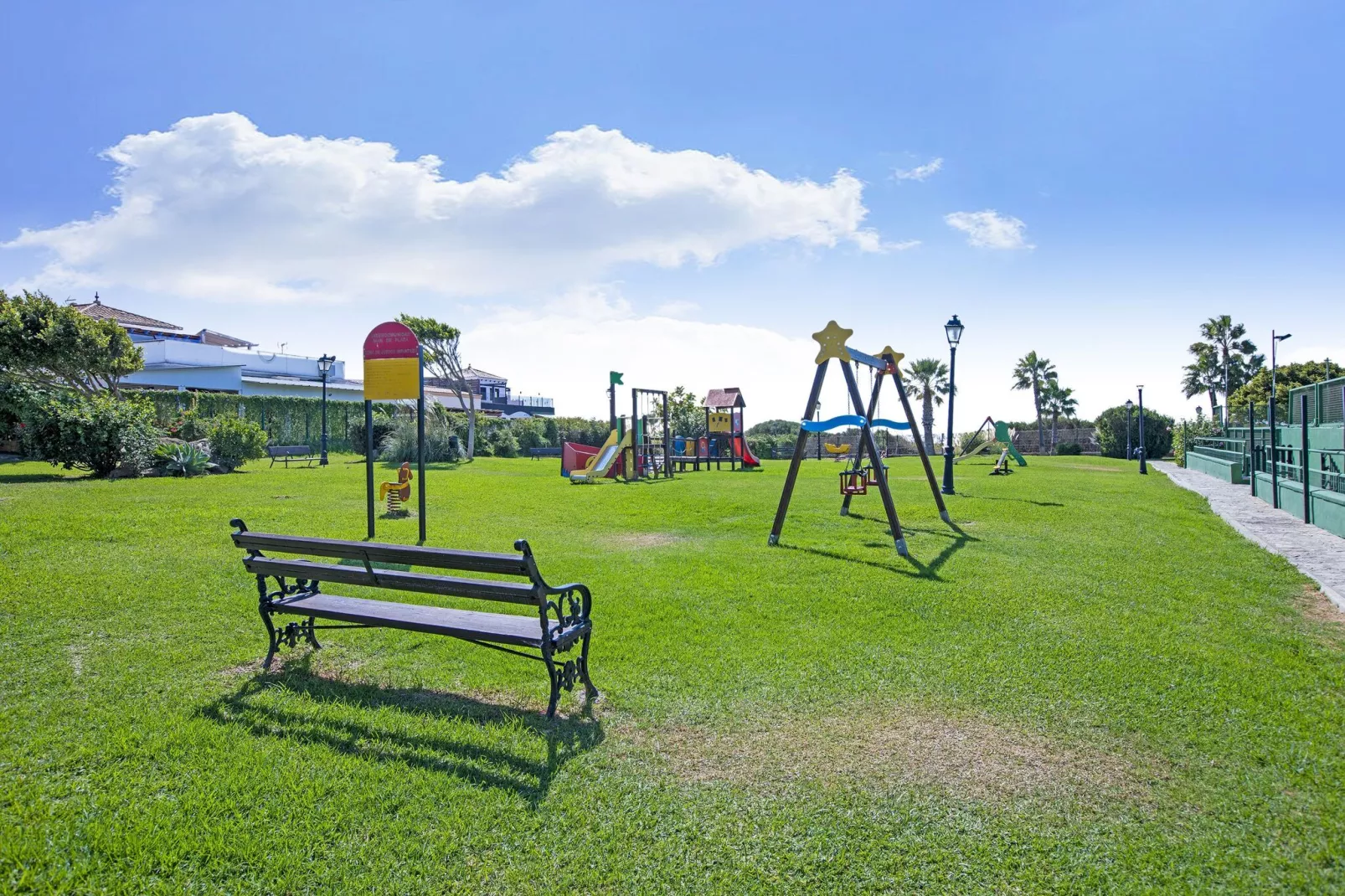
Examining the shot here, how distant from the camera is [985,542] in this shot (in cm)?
965

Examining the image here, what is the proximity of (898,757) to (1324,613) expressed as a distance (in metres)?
5.23

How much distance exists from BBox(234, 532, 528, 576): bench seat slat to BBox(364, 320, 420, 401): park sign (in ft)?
15.9

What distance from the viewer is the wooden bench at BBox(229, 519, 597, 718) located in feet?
13.2

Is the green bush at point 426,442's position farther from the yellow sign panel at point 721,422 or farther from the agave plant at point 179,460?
the yellow sign panel at point 721,422

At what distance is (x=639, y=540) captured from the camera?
1005 cm

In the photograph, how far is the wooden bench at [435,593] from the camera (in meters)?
4.03

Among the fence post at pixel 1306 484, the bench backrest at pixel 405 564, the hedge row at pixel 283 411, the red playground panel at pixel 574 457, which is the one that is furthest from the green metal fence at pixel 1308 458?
the hedge row at pixel 283 411

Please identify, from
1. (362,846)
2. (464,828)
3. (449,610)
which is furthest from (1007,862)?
(449,610)

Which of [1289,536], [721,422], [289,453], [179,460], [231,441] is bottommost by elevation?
[1289,536]

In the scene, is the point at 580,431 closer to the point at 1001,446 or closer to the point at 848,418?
the point at 1001,446

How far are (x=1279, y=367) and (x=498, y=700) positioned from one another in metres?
52.6

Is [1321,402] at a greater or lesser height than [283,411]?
lesser

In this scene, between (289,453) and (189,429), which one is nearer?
(189,429)

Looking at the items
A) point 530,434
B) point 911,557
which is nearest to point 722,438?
point 530,434
